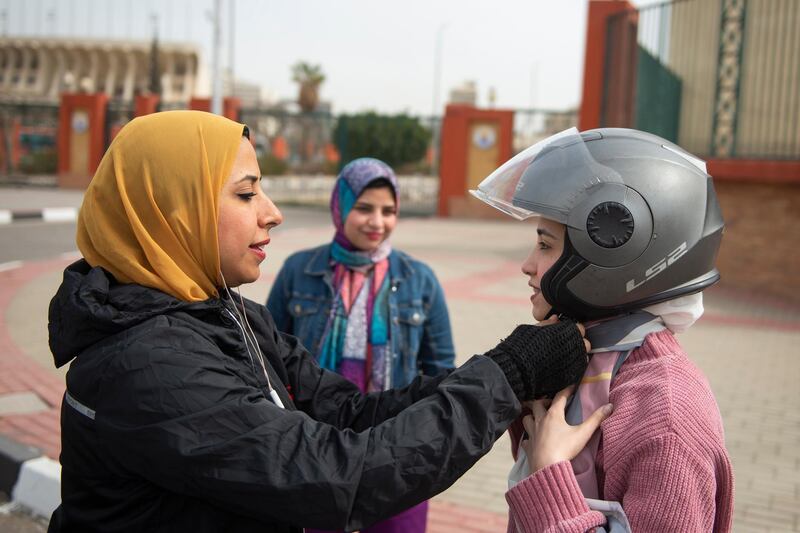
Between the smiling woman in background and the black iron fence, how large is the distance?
29.6 ft

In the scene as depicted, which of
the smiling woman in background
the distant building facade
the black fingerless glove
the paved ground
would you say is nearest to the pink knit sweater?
the black fingerless glove

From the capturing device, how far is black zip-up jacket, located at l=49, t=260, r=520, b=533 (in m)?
1.48

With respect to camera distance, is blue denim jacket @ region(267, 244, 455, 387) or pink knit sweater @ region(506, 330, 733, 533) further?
blue denim jacket @ region(267, 244, 455, 387)

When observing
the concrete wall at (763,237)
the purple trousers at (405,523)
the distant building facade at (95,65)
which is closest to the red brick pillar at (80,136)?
the concrete wall at (763,237)

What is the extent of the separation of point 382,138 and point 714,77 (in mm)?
20770

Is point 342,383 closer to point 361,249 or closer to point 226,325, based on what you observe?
point 226,325

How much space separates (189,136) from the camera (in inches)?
67.9

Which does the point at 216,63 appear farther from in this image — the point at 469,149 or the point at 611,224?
the point at 611,224

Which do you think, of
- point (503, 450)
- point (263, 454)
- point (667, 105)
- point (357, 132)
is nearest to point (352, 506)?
point (263, 454)

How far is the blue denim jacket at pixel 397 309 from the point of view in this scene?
3236 mm

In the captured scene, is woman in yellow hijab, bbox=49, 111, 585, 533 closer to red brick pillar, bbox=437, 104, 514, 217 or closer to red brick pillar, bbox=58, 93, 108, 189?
red brick pillar, bbox=437, 104, 514, 217

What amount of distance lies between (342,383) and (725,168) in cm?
1011

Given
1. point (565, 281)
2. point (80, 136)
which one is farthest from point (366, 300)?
point (80, 136)

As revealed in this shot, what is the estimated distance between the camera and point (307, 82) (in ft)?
152
